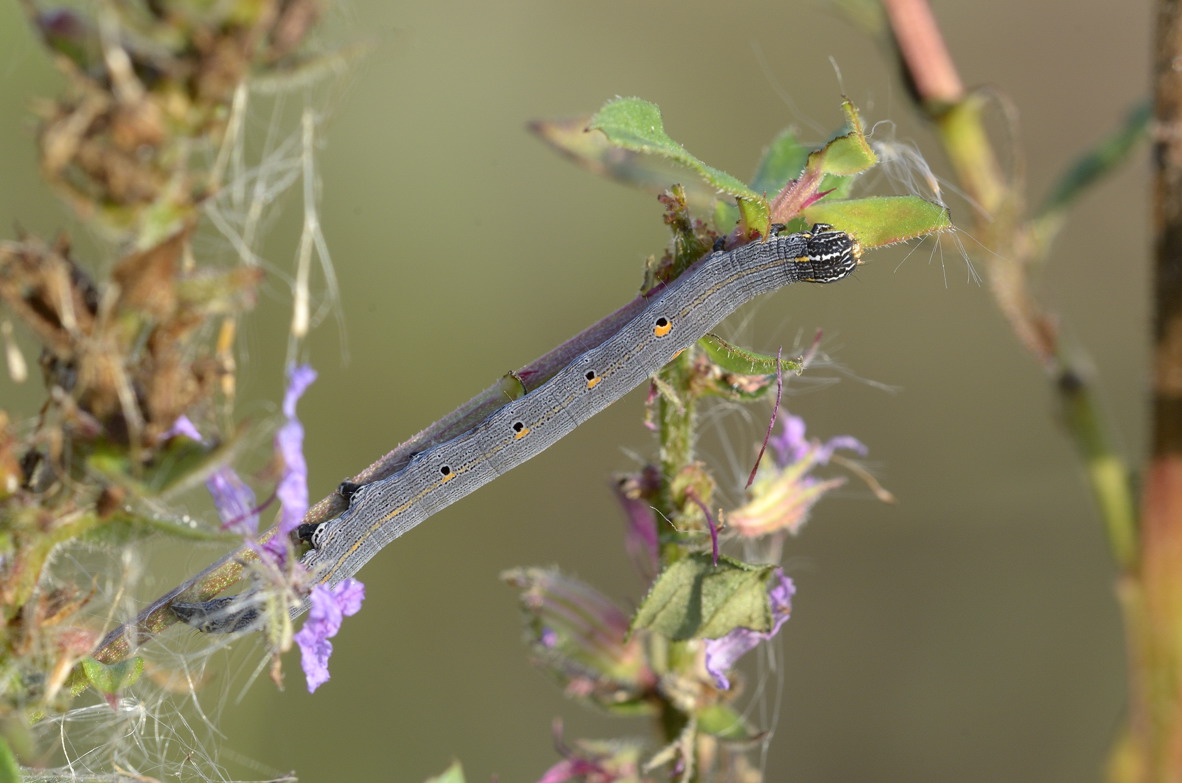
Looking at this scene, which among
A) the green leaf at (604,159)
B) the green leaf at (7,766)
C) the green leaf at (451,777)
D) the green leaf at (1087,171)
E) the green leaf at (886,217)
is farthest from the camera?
the green leaf at (1087,171)

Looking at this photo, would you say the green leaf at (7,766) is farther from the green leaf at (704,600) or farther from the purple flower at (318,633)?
the green leaf at (704,600)

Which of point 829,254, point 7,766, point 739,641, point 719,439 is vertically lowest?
point 719,439

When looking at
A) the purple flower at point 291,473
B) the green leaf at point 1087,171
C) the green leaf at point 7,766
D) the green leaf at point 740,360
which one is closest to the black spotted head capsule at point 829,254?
the green leaf at point 740,360

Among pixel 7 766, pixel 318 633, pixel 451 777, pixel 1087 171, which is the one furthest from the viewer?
pixel 1087 171

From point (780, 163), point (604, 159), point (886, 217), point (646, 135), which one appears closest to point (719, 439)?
point (604, 159)

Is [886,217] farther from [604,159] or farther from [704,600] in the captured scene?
[604,159]

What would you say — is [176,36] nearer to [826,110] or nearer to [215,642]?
[215,642]

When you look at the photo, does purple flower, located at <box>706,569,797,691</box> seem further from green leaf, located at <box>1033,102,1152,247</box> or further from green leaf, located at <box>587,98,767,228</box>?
green leaf, located at <box>1033,102,1152,247</box>
